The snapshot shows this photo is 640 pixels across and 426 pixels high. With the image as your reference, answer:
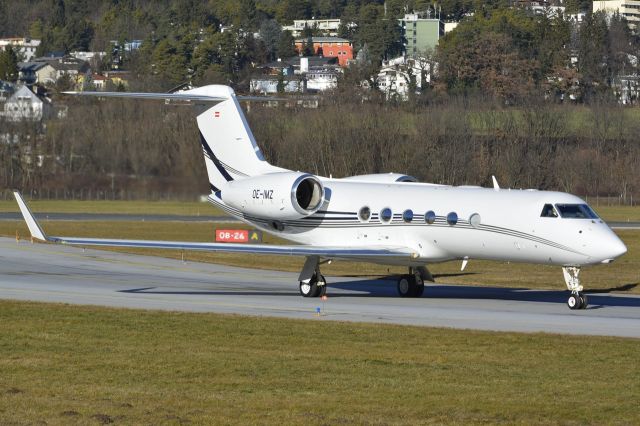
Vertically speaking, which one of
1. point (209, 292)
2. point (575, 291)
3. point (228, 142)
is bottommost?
point (209, 292)

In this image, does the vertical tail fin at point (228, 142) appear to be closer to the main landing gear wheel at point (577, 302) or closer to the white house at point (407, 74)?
the main landing gear wheel at point (577, 302)

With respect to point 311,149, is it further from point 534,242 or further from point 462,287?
point 534,242

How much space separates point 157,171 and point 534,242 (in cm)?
1349

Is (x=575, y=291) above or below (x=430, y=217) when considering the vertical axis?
below

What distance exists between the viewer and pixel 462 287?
35188mm

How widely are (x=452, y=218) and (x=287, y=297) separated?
482cm

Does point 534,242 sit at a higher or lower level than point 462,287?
higher

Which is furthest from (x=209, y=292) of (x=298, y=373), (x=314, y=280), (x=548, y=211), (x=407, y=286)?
(x=298, y=373)

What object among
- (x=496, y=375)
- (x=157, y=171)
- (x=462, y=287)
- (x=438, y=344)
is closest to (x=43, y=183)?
(x=157, y=171)

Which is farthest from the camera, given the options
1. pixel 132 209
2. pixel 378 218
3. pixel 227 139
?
pixel 132 209

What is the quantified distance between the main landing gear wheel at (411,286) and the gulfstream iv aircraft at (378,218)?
25 millimetres

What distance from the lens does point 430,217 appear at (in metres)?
29.5

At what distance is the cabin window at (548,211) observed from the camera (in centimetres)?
2802

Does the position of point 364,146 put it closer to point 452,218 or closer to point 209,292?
point 209,292
